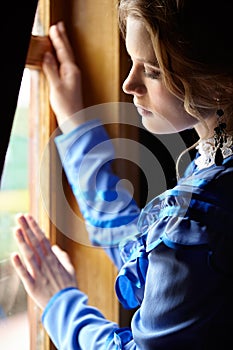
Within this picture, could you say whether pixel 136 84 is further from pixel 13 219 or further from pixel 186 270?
pixel 13 219

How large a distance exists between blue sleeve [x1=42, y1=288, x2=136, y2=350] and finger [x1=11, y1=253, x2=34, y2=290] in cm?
6

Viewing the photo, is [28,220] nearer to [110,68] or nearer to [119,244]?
[119,244]

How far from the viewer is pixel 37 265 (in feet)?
3.17

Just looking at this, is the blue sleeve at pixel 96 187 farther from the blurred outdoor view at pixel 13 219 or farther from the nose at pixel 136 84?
the nose at pixel 136 84

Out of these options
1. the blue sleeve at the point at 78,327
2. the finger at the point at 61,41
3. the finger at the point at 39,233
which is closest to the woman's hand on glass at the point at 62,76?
the finger at the point at 61,41

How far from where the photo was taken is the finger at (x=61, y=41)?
3.34 feet

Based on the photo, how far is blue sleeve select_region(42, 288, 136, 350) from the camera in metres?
0.77

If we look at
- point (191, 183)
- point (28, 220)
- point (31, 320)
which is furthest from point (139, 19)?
point (31, 320)

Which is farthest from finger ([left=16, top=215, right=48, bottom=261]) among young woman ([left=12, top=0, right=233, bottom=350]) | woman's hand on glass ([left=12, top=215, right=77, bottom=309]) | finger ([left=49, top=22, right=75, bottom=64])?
Answer: finger ([left=49, top=22, right=75, bottom=64])

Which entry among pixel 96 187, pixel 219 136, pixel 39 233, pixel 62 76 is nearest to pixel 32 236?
pixel 39 233

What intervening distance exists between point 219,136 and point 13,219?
42 centimetres

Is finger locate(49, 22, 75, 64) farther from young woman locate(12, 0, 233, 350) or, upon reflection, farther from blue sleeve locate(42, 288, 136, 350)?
blue sleeve locate(42, 288, 136, 350)

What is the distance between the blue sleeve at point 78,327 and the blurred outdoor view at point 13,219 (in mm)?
101

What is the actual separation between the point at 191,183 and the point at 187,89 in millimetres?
115
